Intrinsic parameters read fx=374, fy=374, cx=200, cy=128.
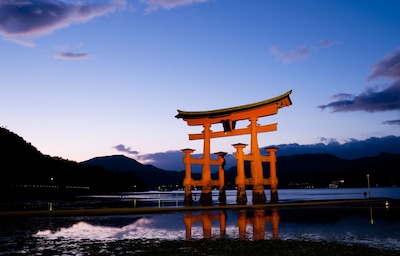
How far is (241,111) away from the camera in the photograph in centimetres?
3741

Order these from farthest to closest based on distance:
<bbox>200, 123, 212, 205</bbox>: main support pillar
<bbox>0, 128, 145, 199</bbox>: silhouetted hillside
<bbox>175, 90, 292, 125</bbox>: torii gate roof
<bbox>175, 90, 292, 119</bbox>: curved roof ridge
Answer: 1. <bbox>0, 128, 145, 199</bbox>: silhouetted hillside
2. <bbox>200, 123, 212, 205</bbox>: main support pillar
3. <bbox>175, 90, 292, 119</bbox>: curved roof ridge
4. <bbox>175, 90, 292, 125</bbox>: torii gate roof

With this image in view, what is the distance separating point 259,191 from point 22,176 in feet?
195

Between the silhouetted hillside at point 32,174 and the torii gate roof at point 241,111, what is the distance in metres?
43.6

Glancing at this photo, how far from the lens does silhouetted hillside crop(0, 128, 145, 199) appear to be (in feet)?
242

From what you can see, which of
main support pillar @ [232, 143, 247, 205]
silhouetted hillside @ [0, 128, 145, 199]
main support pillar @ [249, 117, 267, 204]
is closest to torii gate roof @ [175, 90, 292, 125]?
main support pillar @ [249, 117, 267, 204]

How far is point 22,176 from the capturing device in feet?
256

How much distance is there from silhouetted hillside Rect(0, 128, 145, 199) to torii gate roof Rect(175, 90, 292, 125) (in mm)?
43636

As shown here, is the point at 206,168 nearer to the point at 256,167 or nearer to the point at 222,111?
the point at 256,167

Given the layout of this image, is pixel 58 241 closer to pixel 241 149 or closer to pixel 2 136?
pixel 241 149

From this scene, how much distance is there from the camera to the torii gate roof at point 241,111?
113 ft

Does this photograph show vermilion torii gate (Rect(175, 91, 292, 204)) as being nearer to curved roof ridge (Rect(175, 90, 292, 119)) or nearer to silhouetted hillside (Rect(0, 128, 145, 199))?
curved roof ridge (Rect(175, 90, 292, 119))

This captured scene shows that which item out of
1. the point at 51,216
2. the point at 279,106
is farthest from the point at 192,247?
the point at 279,106

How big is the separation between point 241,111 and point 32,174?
6352cm

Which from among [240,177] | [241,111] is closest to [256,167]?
[240,177]
